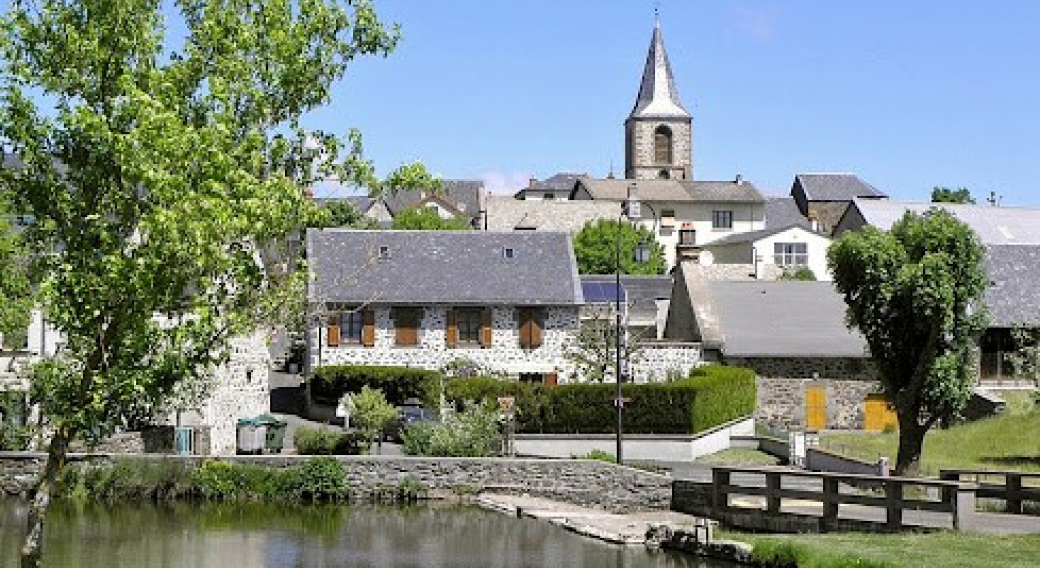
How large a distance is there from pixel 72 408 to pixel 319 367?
3096 centimetres

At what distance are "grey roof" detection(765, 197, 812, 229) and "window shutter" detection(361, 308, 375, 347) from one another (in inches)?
2614

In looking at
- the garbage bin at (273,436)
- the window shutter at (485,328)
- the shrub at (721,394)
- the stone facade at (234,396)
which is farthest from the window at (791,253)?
the garbage bin at (273,436)

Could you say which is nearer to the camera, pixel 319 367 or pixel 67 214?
pixel 67 214

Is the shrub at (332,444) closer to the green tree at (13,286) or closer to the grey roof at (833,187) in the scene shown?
the green tree at (13,286)

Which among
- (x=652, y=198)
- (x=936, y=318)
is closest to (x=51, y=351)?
(x=936, y=318)

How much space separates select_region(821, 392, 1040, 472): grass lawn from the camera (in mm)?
37441

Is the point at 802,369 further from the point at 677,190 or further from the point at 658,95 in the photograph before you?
the point at 658,95

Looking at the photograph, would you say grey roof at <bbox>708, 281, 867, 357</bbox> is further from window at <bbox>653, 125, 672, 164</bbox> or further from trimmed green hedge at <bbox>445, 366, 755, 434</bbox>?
window at <bbox>653, 125, 672, 164</bbox>

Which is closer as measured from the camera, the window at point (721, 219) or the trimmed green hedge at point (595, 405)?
the trimmed green hedge at point (595, 405)

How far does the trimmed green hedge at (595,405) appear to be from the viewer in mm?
42312

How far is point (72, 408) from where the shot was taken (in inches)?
650

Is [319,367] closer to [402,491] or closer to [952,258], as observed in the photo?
[402,491]


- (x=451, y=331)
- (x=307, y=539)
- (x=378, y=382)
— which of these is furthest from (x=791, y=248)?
(x=307, y=539)

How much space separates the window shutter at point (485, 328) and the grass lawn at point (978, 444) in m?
11.2
